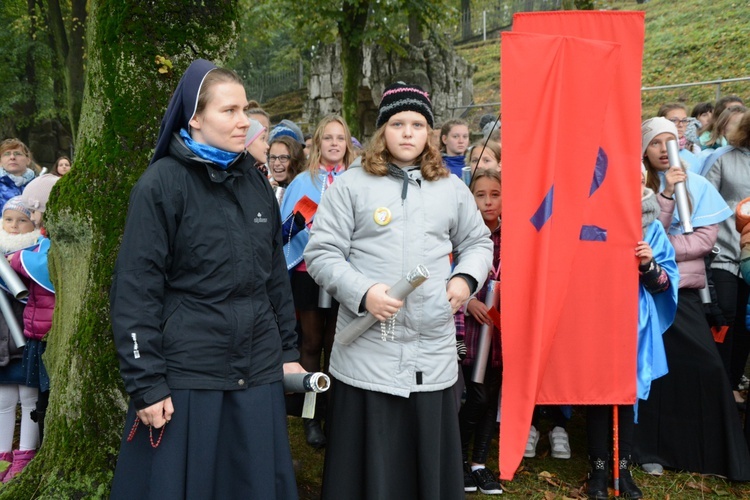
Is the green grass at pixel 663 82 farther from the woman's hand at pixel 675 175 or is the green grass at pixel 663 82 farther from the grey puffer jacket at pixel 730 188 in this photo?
the woman's hand at pixel 675 175

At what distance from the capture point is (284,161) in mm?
5305

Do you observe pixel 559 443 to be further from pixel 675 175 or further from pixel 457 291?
pixel 457 291

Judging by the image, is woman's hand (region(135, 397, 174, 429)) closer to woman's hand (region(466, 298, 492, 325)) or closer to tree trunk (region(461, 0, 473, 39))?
Answer: woman's hand (region(466, 298, 492, 325))

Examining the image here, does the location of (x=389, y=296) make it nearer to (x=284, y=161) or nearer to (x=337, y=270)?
(x=337, y=270)

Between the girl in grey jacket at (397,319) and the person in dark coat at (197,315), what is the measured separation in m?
0.52

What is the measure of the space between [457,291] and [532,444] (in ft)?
6.79

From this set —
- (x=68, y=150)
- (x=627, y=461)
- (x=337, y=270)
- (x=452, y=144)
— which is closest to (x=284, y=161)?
(x=452, y=144)

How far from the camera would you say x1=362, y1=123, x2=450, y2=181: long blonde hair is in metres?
3.22

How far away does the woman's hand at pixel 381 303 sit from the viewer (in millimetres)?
2814

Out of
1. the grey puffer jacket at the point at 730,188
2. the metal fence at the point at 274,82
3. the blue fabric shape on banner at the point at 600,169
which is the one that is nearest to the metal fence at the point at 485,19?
the metal fence at the point at 274,82

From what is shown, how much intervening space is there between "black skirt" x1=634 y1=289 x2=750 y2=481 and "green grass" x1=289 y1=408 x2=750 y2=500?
106 mm

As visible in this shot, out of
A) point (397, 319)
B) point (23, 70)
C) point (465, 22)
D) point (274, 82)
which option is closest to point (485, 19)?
point (465, 22)

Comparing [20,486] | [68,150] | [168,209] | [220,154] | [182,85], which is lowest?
[20,486]

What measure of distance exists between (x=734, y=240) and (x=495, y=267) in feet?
6.98
